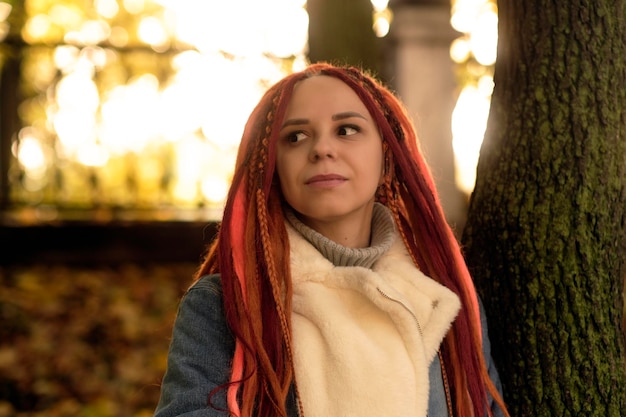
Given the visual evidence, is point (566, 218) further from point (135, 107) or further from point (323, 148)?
point (135, 107)

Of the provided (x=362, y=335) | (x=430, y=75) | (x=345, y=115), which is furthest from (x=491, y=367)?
(x=430, y=75)

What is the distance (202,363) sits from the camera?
6.76 ft

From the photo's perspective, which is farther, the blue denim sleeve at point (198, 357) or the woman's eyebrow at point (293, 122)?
the woman's eyebrow at point (293, 122)

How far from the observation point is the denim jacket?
6.55 feet

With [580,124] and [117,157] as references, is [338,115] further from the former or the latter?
[117,157]

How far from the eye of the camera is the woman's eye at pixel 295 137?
90.9 inches

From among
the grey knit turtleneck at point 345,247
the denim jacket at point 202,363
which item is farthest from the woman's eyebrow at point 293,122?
the denim jacket at point 202,363

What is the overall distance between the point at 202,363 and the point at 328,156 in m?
0.69

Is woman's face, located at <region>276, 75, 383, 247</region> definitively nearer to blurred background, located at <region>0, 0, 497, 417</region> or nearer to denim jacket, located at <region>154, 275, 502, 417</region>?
denim jacket, located at <region>154, 275, 502, 417</region>

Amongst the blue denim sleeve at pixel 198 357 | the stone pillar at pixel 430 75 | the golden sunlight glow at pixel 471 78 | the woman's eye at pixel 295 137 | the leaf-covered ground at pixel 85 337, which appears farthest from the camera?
the golden sunlight glow at pixel 471 78

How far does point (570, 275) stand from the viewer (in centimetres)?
229

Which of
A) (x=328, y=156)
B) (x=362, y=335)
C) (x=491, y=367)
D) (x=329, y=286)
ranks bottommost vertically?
(x=491, y=367)

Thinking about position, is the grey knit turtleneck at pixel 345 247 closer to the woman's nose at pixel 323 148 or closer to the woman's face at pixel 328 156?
the woman's face at pixel 328 156

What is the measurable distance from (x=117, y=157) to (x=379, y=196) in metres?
4.69
